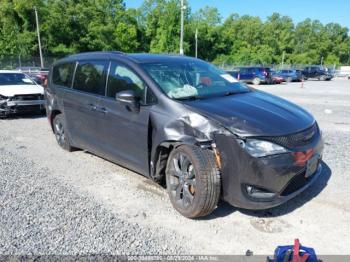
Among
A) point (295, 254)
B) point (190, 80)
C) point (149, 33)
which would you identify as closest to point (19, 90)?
point (190, 80)

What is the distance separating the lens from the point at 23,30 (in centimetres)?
4734

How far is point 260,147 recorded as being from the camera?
3.24 meters

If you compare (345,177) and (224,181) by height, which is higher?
(224,181)

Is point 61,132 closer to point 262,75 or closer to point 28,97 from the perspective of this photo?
point 28,97

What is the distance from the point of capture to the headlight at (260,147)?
10.6ft

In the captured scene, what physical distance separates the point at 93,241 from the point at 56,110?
3.59 m

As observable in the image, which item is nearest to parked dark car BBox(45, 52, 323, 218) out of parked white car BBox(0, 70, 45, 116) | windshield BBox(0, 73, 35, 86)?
parked white car BBox(0, 70, 45, 116)

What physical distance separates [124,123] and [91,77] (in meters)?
1.24

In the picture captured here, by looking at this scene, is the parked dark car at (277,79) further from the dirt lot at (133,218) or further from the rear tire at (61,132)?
the rear tire at (61,132)

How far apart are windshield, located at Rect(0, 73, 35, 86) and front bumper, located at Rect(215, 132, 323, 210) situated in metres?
9.34

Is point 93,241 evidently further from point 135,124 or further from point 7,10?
point 7,10

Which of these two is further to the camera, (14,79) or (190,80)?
(14,79)

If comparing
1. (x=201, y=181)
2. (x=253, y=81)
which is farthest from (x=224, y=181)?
(x=253, y=81)

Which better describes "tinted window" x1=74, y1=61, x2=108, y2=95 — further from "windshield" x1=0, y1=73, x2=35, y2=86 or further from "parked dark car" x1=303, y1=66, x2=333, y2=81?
"parked dark car" x1=303, y1=66, x2=333, y2=81
